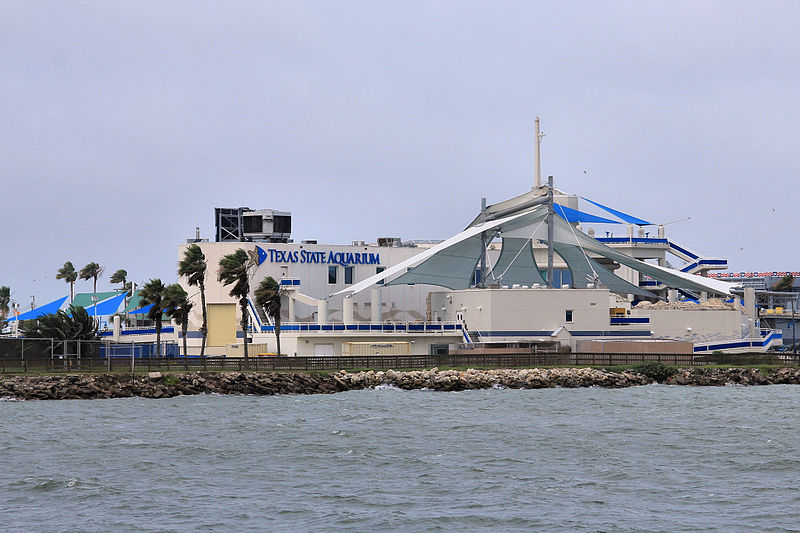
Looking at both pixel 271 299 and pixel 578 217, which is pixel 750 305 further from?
pixel 271 299

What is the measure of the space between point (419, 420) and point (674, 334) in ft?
137

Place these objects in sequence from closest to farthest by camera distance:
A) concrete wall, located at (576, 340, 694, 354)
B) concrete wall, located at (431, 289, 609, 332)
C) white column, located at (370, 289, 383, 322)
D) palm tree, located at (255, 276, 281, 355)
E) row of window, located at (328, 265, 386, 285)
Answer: palm tree, located at (255, 276, 281, 355) → concrete wall, located at (576, 340, 694, 354) → concrete wall, located at (431, 289, 609, 332) → white column, located at (370, 289, 383, 322) → row of window, located at (328, 265, 386, 285)

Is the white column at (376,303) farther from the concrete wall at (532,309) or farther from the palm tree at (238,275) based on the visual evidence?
the palm tree at (238,275)

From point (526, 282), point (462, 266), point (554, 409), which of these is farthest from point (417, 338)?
point (554, 409)

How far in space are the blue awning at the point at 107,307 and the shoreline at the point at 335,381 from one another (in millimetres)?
39456

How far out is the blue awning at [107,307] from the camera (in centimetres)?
9875

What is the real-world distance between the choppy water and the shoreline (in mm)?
2326

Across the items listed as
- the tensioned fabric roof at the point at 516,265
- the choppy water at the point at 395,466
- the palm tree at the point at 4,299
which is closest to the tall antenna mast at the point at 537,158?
the tensioned fabric roof at the point at 516,265

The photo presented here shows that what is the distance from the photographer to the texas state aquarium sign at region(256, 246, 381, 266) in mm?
88688

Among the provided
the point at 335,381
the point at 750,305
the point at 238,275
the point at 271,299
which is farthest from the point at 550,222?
the point at 335,381

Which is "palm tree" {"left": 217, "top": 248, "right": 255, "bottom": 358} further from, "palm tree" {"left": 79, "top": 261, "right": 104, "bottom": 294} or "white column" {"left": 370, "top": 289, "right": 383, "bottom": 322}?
"palm tree" {"left": 79, "top": 261, "right": 104, "bottom": 294}

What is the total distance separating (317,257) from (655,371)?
1172 inches

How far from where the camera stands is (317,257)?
91000 mm

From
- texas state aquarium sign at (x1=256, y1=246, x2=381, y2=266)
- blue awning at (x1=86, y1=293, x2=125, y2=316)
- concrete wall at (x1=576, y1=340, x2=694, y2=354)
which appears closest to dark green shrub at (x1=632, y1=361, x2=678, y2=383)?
concrete wall at (x1=576, y1=340, x2=694, y2=354)
